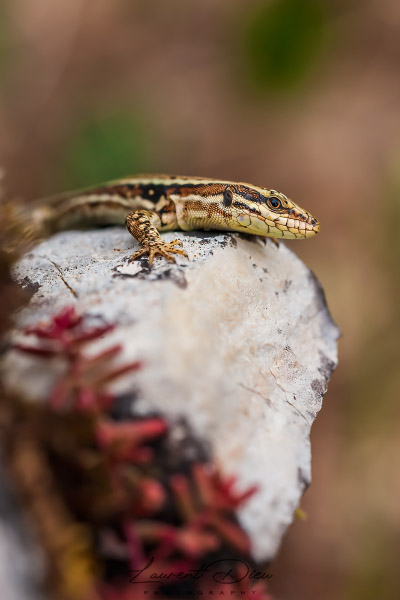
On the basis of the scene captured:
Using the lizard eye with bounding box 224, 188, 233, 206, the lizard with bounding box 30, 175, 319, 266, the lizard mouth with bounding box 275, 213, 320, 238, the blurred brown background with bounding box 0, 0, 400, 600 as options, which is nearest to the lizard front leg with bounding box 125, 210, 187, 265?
the lizard with bounding box 30, 175, 319, 266

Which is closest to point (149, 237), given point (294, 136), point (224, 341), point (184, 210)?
point (184, 210)

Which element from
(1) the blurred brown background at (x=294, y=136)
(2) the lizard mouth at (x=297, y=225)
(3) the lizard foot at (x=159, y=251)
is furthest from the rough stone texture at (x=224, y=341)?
(1) the blurred brown background at (x=294, y=136)

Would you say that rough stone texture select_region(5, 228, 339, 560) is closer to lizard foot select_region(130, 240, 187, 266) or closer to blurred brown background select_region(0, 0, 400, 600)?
lizard foot select_region(130, 240, 187, 266)

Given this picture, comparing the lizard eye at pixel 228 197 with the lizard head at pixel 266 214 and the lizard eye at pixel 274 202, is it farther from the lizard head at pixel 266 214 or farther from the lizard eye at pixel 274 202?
the lizard eye at pixel 274 202

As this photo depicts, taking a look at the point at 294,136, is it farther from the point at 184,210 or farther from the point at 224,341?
the point at 224,341

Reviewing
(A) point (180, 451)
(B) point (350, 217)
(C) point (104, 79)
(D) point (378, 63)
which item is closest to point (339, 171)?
(B) point (350, 217)

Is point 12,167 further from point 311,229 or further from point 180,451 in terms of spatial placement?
point 180,451
